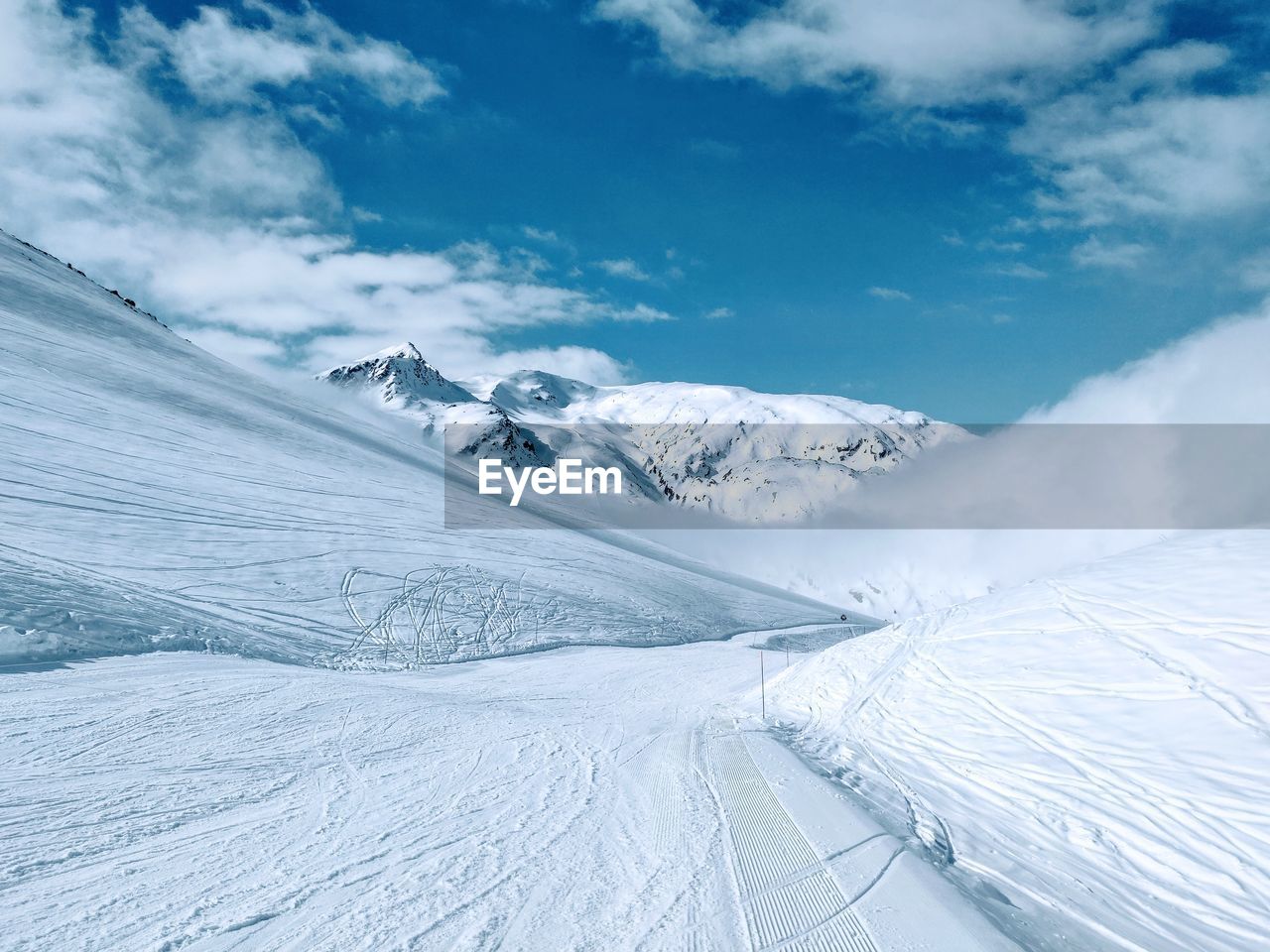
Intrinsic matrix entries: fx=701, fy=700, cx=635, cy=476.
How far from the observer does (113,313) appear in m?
47.6

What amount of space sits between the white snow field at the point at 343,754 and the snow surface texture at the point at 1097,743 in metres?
1.25

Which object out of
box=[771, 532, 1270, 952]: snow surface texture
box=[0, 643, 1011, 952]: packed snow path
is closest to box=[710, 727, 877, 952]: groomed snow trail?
box=[0, 643, 1011, 952]: packed snow path

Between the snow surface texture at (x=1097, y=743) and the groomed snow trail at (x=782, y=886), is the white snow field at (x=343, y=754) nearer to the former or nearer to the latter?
the groomed snow trail at (x=782, y=886)

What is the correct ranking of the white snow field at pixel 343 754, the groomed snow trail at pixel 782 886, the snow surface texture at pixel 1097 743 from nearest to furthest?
1. the groomed snow trail at pixel 782 886
2. the white snow field at pixel 343 754
3. the snow surface texture at pixel 1097 743

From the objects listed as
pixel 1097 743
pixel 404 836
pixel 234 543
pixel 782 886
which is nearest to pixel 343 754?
pixel 404 836

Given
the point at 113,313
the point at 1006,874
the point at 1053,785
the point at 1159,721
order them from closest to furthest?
the point at 1006,874
the point at 1053,785
the point at 1159,721
the point at 113,313

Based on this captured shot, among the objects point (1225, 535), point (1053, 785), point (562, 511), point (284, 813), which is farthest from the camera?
point (562, 511)

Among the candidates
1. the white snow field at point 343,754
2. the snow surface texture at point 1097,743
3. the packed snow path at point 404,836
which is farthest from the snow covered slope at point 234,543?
the snow surface texture at point 1097,743

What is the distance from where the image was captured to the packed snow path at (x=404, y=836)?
4207 millimetres

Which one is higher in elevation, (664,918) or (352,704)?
(664,918)

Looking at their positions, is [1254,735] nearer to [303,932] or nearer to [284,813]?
[303,932]

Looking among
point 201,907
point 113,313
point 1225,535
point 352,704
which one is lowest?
point 352,704

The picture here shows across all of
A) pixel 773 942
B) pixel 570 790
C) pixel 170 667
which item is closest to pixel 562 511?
pixel 170 667

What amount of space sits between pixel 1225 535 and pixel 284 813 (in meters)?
16.5
